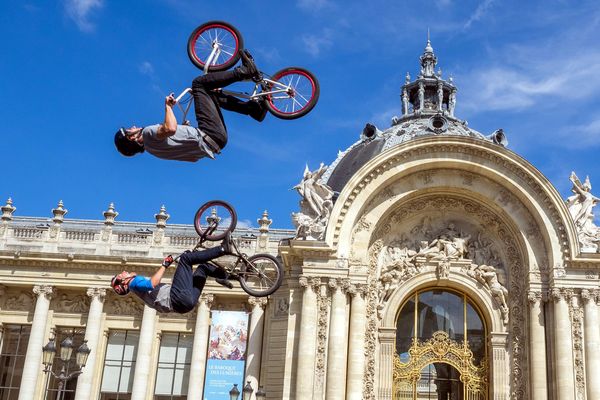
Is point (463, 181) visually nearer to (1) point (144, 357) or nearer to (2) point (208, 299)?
(2) point (208, 299)

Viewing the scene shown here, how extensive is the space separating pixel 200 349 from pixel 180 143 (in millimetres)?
21726

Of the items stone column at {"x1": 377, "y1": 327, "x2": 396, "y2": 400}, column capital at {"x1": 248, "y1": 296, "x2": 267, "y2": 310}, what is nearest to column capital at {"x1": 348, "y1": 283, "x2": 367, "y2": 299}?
stone column at {"x1": 377, "y1": 327, "x2": 396, "y2": 400}

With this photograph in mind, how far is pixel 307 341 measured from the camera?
25141 millimetres

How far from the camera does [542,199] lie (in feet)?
87.2

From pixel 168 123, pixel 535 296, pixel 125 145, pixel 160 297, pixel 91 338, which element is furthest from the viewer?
pixel 91 338

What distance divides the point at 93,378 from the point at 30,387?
2210mm

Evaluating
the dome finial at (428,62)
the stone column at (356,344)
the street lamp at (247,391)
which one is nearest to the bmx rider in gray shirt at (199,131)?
the street lamp at (247,391)

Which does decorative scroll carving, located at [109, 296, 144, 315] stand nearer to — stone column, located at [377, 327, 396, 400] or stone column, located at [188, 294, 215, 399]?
stone column, located at [188, 294, 215, 399]

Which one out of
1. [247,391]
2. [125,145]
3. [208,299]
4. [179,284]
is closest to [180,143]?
[125,145]

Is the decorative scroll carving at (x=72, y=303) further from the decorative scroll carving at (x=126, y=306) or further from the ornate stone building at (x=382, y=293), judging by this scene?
the decorative scroll carving at (x=126, y=306)

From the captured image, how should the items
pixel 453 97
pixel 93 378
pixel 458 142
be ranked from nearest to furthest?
1. pixel 458 142
2. pixel 93 378
3. pixel 453 97

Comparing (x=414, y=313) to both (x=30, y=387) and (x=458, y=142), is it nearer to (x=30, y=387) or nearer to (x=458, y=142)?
(x=458, y=142)

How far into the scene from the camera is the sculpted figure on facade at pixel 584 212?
26141 millimetres

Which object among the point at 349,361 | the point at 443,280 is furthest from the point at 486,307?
the point at 349,361
